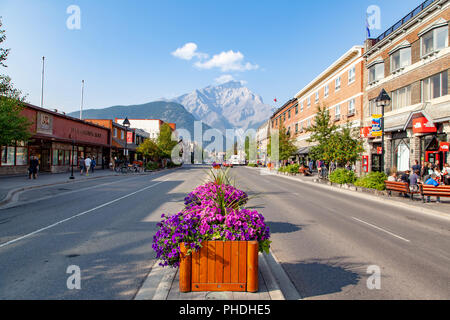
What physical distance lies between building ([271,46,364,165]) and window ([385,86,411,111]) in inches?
145

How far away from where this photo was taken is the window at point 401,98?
21812 millimetres

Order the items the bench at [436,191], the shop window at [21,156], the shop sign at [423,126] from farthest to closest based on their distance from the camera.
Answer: the shop window at [21,156] → the shop sign at [423,126] → the bench at [436,191]

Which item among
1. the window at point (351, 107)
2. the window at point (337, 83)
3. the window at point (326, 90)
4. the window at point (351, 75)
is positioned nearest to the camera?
the window at point (351, 107)

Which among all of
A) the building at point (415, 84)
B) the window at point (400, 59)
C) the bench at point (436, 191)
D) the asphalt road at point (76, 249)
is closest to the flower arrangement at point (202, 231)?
the asphalt road at point (76, 249)

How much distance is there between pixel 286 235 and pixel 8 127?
1430 centimetres

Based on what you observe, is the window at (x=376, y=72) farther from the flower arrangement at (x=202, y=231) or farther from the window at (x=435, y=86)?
the flower arrangement at (x=202, y=231)

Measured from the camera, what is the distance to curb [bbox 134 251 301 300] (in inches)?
142

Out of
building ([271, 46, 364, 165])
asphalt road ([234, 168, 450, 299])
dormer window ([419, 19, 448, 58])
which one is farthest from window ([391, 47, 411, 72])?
asphalt road ([234, 168, 450, 299])

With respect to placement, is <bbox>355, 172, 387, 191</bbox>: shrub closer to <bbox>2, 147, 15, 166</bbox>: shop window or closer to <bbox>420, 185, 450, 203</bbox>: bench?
<bbox>420, 185, 450, 203</bbox>: bench

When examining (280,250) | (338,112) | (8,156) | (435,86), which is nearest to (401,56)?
(435,86)

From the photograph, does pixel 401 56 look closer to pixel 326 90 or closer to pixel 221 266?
pixel 326 90

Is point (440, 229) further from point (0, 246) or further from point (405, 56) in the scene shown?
point (405, 56)

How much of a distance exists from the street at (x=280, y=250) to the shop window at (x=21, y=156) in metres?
18.1

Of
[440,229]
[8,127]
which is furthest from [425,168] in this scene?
[8,127]
